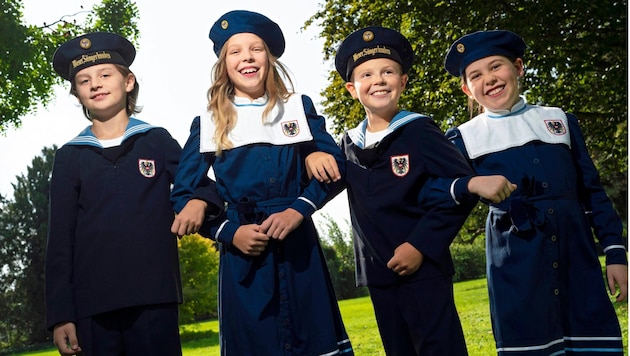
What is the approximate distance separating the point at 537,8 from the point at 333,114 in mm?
3584

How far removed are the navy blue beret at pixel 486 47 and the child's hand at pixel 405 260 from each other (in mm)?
971

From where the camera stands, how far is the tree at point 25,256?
26406 mm

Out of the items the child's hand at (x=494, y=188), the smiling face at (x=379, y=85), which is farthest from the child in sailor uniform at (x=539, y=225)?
the smiling face at (x=379, y=85)

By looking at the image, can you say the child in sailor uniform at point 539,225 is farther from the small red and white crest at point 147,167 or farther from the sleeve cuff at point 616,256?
the small red and white crest at point 147,167

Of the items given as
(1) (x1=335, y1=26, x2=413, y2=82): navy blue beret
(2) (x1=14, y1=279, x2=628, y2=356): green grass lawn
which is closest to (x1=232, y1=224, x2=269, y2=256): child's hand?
(1) (x1=335, y1=26, x2=413, y2=82): navy blue beret

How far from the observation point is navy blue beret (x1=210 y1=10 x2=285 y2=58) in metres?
3.27

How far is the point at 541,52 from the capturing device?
33.3 feet

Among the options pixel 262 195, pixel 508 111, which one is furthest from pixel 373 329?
pixel 262 195

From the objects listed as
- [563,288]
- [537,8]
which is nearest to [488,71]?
[563,288]

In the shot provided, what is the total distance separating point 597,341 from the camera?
3246mm

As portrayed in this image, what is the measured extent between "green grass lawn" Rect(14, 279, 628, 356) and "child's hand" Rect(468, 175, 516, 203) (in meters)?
5.91

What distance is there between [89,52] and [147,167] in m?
0.58

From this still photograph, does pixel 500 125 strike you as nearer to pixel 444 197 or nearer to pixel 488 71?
pixel 488 71

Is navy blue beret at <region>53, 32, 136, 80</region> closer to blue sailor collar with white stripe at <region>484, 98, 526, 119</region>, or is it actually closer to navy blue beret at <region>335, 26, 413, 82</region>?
navy blue beret at <region>335, 26, 413, 82</region>
